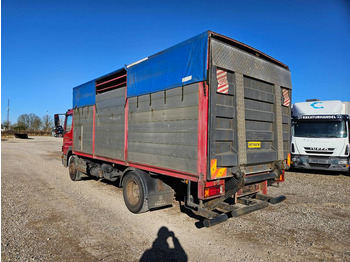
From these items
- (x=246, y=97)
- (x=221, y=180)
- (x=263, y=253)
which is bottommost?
(x=263, y=253)

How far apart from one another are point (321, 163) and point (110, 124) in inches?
338

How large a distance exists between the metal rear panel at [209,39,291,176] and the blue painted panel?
4.66 meters

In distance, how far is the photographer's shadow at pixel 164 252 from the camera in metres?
3.38

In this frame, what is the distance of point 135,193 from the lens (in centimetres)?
528

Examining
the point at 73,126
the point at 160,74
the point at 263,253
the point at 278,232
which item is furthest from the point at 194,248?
the point at 73,126

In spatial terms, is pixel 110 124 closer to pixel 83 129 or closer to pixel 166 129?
pixel 83 129

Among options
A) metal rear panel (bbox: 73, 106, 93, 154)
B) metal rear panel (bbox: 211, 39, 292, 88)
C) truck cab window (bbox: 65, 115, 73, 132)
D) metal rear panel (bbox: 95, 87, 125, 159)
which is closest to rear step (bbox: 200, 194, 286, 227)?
metal rear panel (bbox: 211, 39, 292, 88)

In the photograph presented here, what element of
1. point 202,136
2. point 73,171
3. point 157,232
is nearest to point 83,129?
point 73,171

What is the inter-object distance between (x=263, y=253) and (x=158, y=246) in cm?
160

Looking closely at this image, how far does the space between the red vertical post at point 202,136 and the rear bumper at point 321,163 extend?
8142 mm

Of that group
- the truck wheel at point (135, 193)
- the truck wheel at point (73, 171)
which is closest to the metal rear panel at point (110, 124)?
the truck wheel at point (135, 193)

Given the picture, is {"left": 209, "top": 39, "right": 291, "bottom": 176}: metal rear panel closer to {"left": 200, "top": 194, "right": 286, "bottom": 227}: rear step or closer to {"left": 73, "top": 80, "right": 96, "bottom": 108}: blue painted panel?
{"left": 200, "top": 194, "right": 286, "bottom": 227}: rear step

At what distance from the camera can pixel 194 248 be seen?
3.67m

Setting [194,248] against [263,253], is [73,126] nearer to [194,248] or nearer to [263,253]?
[194,248]
